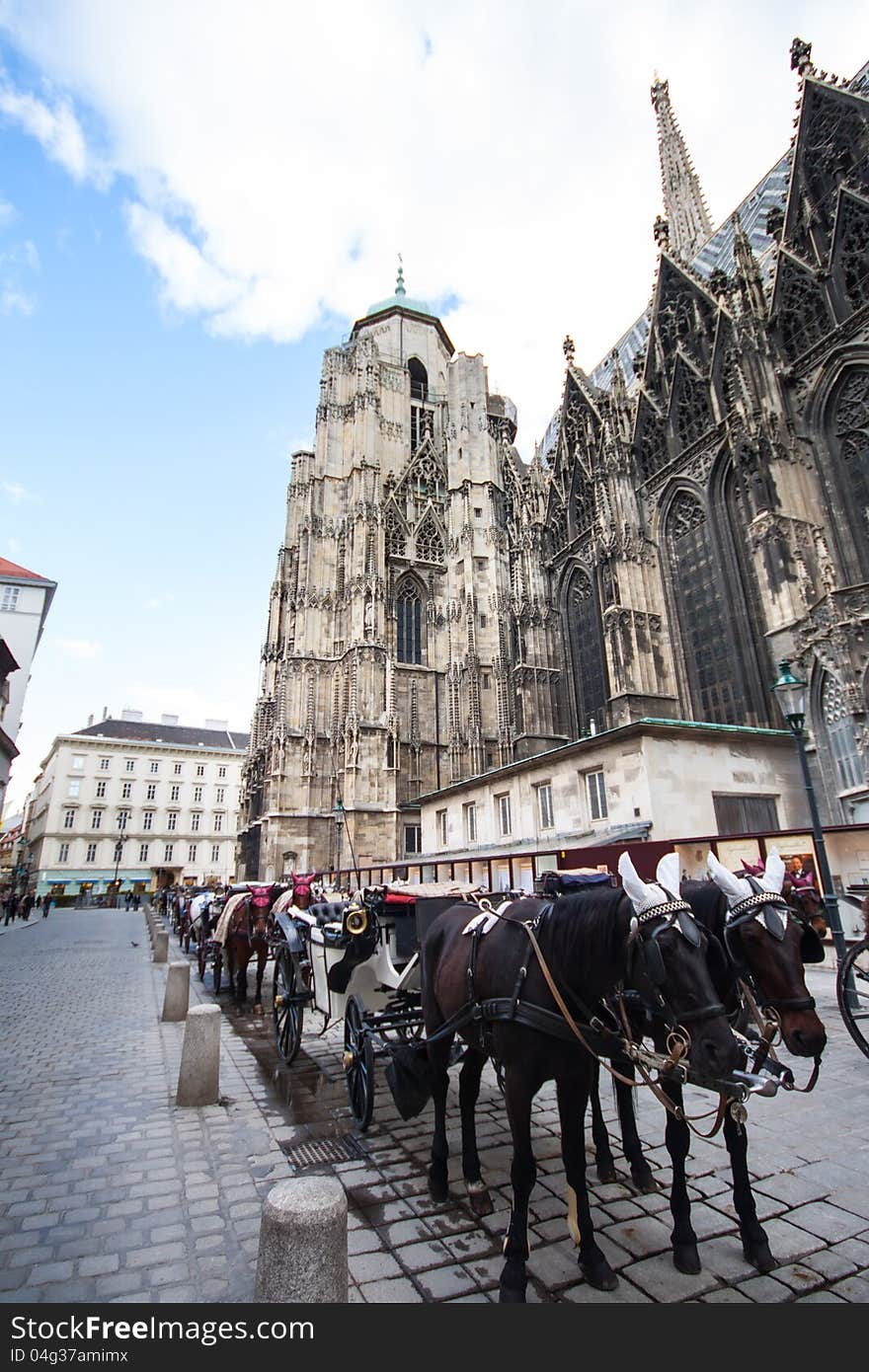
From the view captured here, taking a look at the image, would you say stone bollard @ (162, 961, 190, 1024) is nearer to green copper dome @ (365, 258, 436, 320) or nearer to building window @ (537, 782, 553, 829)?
building window @ (537, 782, 553, 829)

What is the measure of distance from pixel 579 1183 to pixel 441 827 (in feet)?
67.3

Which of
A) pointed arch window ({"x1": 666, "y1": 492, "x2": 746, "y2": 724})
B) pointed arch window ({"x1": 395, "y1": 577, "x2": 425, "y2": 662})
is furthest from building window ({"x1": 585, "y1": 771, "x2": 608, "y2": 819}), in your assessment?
pointed arch window ({"x1": 395, "y1": 577, "x2": 425, "y2": 662})

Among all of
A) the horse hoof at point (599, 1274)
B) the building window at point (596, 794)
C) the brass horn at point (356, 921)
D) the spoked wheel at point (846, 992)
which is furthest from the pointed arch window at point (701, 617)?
the horse hoof at point (599, 1274)

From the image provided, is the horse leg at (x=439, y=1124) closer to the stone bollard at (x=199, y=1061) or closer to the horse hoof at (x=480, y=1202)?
the horse hoof at (x=480, y=1202)

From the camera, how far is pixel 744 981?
3385 millimetres

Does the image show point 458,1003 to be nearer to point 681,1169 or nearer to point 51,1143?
point 681,1169

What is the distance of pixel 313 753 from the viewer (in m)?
30.6

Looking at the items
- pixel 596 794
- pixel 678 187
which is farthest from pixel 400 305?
pixel 596 794

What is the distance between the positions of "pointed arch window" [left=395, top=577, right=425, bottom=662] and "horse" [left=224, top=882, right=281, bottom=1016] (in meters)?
24.8

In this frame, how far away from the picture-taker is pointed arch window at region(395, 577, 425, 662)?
35.1 metres

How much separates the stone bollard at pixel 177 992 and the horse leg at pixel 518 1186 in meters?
7.32

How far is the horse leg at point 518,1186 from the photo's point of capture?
9.04ft

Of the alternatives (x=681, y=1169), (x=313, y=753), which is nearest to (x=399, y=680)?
(x=313, y=753)

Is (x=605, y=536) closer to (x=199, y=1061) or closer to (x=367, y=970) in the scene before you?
(x=367, y=970)
